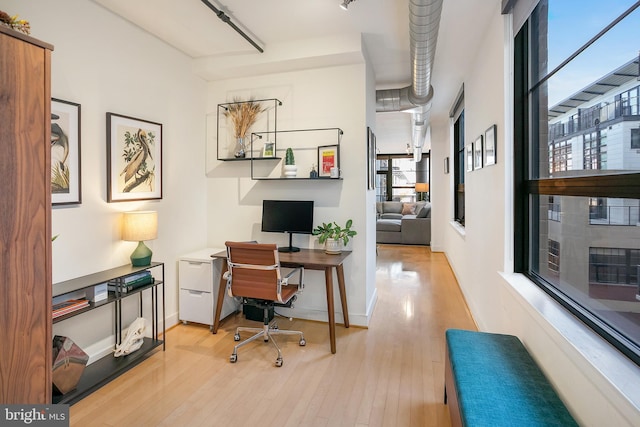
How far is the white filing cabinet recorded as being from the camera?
324cm

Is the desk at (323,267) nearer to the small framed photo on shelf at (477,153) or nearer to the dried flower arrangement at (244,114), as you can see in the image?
the dried flower arrangement at (244,114)

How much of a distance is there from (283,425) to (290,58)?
3.03m

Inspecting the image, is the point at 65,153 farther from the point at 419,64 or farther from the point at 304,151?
the point at 419,64

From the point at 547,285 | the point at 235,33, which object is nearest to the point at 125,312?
the point at 235,33

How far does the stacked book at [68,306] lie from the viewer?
2.06 meters

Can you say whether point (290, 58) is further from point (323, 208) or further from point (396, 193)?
point (396, 193)

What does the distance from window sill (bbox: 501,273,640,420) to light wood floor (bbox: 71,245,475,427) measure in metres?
0.89

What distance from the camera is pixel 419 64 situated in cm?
300

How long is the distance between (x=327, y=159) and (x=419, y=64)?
1204 mm

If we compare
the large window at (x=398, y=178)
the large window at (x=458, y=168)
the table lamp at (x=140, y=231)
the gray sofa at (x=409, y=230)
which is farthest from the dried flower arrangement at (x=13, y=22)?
the large window at (x=398, y=178)

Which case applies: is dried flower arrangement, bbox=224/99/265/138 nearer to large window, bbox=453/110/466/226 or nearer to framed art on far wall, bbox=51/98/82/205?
framed art on far wall, bbox=51/98/82/205

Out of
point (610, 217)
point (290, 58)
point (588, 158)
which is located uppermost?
point (290, 58)

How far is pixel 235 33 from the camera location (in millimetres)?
3025

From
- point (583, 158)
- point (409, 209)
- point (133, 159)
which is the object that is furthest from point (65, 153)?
point (409, 209)
